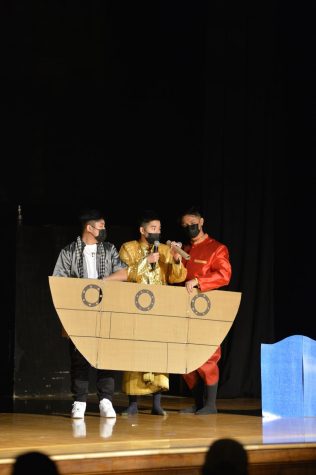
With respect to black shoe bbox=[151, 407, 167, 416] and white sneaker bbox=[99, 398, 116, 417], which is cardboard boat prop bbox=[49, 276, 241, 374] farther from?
black shoe bbox=[151, 407, 167, 416]

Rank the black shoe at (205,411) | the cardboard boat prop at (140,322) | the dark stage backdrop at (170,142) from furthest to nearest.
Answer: the dark stage backdrop at (170,142)
the black shoe at (205,411)
the cardboard boat prop at (140,322)

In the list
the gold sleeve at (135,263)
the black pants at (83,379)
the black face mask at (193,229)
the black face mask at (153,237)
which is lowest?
the black pants at (83,379)

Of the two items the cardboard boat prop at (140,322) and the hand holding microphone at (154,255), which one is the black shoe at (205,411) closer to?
the cardboard boat prop at (140,322)

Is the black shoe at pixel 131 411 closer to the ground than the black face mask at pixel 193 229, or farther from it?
closer to the ground

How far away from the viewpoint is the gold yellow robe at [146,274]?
6.23 metres

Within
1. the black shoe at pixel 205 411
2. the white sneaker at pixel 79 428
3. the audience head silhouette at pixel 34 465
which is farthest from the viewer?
the black shoe at pixel 205 411

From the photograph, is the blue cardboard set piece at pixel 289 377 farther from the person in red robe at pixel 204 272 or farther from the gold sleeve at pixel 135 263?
the gold sleeve at pixel 135 263

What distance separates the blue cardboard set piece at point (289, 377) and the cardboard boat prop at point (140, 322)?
381mm

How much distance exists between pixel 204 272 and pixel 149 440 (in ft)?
6.67

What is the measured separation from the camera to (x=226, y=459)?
242 cm

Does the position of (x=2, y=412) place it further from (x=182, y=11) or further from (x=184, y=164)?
(x=182, y=11)

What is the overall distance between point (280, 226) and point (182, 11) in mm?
2034

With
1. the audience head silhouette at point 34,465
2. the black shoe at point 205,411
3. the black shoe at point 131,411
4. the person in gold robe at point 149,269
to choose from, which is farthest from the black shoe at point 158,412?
the audience head silhouette at point 34,465

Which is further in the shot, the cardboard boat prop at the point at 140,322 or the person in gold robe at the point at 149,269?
the person in gold robe at the point at 149,269
